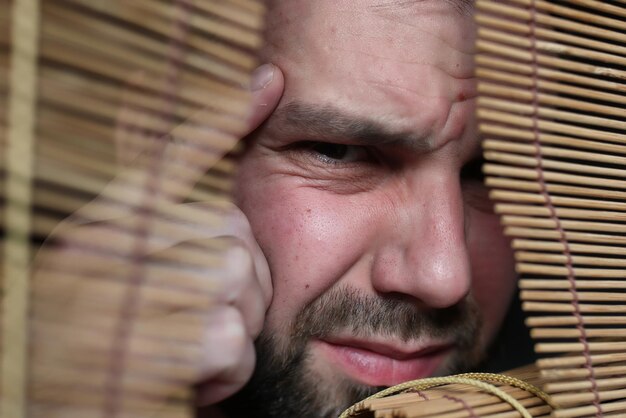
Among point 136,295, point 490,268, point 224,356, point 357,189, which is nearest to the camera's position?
point 136,295

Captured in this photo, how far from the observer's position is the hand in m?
0.62

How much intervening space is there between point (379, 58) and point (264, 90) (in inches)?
7.5

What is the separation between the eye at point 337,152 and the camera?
1.22 metres

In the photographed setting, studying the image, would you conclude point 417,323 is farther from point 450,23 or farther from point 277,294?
point 450,23

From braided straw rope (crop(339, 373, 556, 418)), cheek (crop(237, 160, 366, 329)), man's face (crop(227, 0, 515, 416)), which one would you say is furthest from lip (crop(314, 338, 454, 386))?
braided straw rope (crop(339, 373, 556, 418))

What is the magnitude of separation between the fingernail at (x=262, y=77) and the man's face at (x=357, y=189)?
0.03 meters

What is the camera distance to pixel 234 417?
4.55ft

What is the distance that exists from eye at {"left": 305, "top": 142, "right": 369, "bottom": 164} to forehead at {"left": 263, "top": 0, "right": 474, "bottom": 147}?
0.12 m

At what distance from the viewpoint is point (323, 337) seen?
1227 millimetres

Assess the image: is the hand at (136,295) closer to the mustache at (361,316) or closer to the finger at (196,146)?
the finger at (196,146)

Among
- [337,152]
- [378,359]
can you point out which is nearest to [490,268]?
[378,359]

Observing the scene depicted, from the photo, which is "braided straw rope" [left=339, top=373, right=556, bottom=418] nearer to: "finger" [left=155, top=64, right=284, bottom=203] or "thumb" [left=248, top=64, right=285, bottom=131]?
"finger" [left=155, top=64, right=284, bottom=203]

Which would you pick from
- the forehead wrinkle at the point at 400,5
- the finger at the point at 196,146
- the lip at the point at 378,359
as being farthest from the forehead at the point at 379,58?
the lip at the point at 378,359

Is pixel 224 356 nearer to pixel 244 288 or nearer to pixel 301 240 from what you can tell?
pixel 244 288
